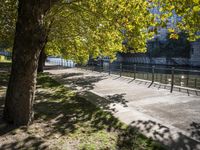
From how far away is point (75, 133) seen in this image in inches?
264

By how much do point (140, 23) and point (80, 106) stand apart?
12.6 feet

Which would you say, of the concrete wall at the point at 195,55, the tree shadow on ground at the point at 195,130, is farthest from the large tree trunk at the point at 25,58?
the concrete wall at the point at 195,55

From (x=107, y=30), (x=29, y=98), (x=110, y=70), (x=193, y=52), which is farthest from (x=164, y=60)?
(x=29, y=98)

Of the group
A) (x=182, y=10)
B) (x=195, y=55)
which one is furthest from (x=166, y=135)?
(x=195, y=55)

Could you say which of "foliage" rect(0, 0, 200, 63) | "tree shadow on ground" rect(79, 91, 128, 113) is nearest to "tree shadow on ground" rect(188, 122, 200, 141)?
"tree shadow on ground" rect(79, 91, 128, 113)

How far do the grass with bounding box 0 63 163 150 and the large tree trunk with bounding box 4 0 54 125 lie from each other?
51cm

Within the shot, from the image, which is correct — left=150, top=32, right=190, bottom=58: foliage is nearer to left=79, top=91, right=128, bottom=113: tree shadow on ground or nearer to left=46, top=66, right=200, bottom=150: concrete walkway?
left=46, top=66, right=200, bottom=150: concrete walkway

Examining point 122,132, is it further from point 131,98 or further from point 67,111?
point 131,98

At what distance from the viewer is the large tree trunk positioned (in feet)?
22.0

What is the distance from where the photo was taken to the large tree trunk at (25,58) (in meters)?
6.69

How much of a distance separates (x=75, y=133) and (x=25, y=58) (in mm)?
2336

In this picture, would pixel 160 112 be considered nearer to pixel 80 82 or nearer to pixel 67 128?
pixel 67 128

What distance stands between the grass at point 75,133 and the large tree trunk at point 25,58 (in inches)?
20.2

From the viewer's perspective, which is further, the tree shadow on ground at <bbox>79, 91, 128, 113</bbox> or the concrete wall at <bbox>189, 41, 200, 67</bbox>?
the concrete wall at <bbox>189, 41, 200, 67</bbox>
